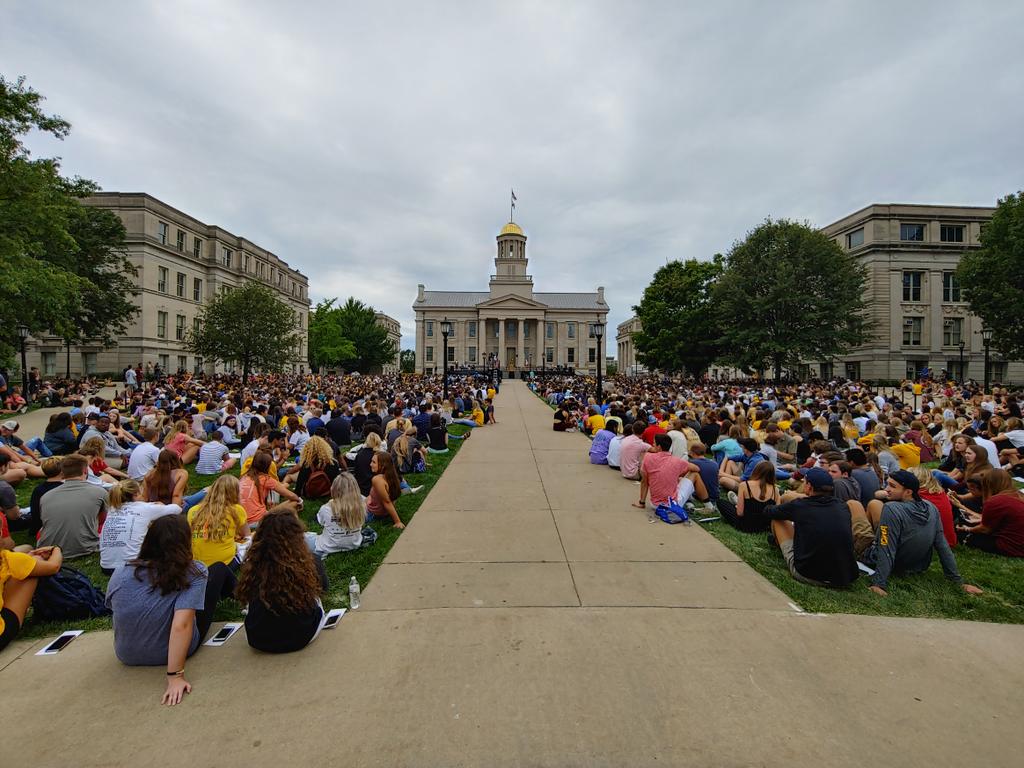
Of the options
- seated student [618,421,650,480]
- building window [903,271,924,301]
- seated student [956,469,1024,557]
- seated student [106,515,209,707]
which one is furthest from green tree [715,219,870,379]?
seated student [106,515,209,707]

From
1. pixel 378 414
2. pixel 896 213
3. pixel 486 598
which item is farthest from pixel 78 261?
pixel 896 213

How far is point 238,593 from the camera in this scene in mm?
3598

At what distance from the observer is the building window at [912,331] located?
47688 millimetres

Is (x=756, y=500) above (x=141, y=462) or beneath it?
beneath

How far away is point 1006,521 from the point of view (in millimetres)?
5707

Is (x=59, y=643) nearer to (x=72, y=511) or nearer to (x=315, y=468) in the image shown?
(x=72, y=511)

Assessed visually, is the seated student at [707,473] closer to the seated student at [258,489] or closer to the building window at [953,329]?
the seated student at [258,489]

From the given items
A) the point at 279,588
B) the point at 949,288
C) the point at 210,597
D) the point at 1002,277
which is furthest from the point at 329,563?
the point at 949,288

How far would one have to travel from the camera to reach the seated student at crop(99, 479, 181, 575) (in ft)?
15.3

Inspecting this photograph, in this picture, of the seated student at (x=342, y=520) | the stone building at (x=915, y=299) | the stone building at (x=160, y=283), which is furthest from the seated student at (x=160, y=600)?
the stone building at (x=915, y=299)

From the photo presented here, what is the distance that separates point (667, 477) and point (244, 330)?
119 feet

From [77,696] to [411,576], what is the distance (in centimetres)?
269

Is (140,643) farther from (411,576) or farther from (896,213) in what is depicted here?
(896,213)

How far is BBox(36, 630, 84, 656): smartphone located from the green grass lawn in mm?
150
